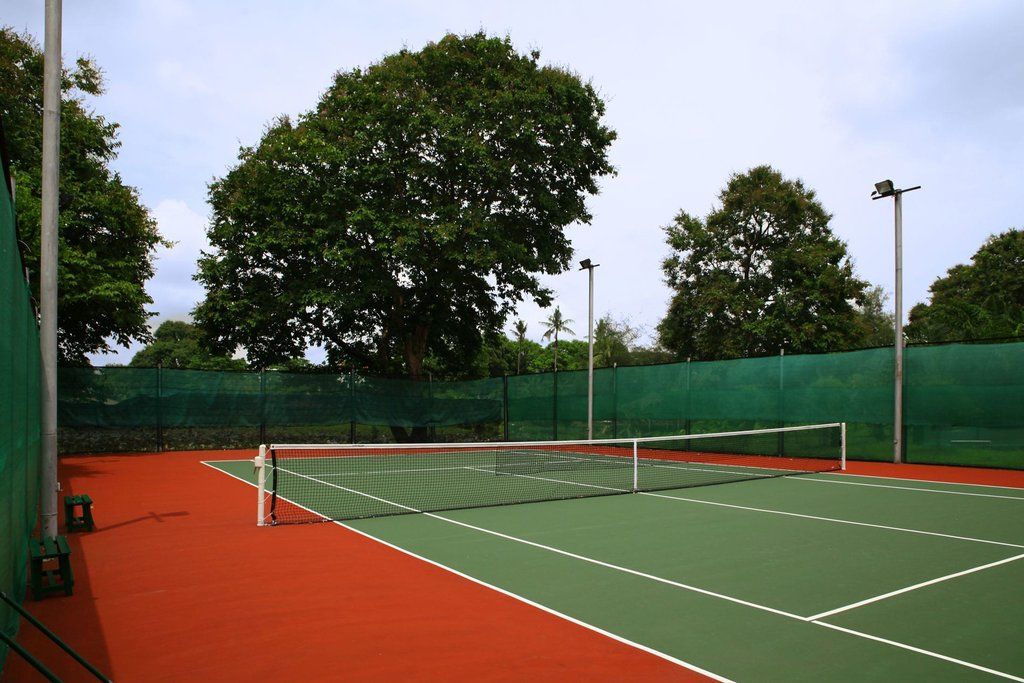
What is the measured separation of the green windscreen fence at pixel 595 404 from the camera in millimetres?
14703

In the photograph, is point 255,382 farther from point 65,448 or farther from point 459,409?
point 459,409

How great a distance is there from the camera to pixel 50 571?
229 inches

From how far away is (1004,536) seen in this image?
309 inches

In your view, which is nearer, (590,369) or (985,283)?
(590,369)

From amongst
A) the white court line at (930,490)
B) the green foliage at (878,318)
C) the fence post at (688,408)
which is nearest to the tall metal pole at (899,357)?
the white court line at (930,490)

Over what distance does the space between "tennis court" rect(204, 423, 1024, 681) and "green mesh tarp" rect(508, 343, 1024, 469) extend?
2723 millimetres

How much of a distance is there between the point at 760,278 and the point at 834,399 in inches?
715

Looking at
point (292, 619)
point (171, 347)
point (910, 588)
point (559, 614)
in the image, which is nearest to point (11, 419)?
point (292, 619)

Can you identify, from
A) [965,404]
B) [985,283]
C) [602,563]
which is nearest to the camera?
[602,563]

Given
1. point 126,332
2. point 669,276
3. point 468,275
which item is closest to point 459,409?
point 468,275

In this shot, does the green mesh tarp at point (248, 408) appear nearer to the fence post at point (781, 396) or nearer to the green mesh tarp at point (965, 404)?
the fence post at point (781, 396)

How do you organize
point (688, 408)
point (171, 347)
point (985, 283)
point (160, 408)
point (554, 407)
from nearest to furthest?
point (160, 408), point (688, 408), point (554, 407), point (985, 283), point (171, 347)

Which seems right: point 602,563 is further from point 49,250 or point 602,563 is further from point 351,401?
point 351,401

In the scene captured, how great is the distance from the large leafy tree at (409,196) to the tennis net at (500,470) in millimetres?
6565
